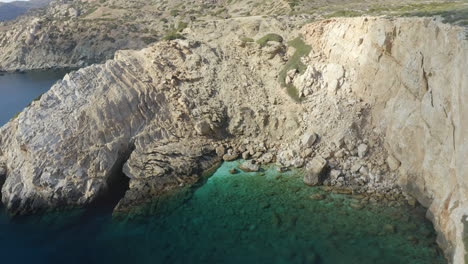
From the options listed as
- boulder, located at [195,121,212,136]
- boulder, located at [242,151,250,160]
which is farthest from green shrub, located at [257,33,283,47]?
boulder, located at [242,151,250,160]

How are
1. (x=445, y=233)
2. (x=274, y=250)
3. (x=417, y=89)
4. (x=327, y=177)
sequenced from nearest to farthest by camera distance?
(x=445, y=233), (x=274, y=250), (x=417, y=89), (x=327, y=177)

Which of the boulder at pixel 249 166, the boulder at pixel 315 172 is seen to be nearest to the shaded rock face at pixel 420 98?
the boulder at pixel 315 172

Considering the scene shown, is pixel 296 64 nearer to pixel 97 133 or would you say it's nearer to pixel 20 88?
pixel 97 133

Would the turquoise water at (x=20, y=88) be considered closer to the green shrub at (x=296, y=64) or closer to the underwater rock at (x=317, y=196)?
the green shrub at (x=296, y=64)

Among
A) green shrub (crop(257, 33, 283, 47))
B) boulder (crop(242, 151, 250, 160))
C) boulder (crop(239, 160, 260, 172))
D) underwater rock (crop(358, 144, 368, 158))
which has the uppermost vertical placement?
green shrub (crop(257, 33, 283, 47))

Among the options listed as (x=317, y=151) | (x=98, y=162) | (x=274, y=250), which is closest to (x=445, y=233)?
(x=274, y=250)

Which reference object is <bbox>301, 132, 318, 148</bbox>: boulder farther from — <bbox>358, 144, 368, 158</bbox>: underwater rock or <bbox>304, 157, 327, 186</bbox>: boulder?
<bbox>358, 144, 368, 158</bbox>: underwater rock

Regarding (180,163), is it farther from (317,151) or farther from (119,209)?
(317,151)
